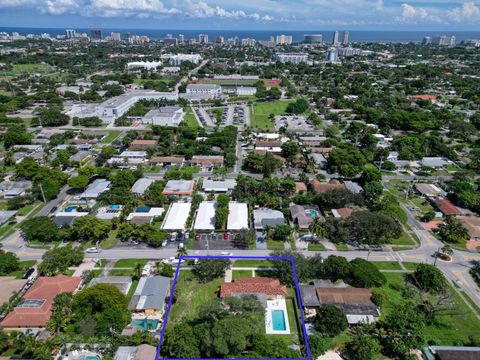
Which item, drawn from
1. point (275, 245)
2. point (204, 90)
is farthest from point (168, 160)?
point (204, 90)

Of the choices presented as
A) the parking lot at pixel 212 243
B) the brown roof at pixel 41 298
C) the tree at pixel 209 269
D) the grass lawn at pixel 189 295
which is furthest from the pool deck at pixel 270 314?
the brown roof at pixel 41 298

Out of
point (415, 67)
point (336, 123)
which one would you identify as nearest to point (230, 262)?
point (336, 123)

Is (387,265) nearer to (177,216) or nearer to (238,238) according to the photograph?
(238,238)

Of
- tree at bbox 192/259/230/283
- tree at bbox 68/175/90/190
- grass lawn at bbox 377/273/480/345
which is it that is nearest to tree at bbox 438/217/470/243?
grass lawn at bbox 377/273/480/345

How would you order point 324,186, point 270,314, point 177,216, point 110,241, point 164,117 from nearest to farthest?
point 270,314 → point 110,241 → point 177,216 → point 324,186 → point 164,117

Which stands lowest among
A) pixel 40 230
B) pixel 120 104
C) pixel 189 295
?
pixel 189 295

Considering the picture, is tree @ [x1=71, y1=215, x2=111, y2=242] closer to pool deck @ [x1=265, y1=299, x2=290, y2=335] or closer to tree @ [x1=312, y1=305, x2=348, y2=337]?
pool deck @ [x1=265, y1=299, x2=290, y2=335]

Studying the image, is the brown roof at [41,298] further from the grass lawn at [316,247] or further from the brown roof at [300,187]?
the brown roof at [300,187]
